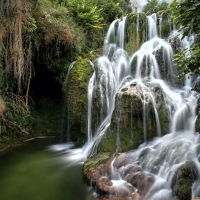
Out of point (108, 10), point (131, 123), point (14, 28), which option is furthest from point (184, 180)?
point (108, 10)

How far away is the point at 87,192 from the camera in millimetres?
4531

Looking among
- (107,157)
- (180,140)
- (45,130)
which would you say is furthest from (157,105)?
(45,130)

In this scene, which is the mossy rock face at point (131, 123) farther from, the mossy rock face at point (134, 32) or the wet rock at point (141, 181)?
the mossy rock face at point (134, 32)

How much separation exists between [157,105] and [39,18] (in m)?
4.91

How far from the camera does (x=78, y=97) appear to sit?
25.4 ft

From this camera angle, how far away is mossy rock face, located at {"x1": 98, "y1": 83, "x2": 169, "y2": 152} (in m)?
5.89

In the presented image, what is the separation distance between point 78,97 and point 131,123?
248cm

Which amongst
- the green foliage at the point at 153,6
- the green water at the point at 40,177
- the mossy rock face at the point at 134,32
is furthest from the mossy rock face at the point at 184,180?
the green foliage at the point at 153,6

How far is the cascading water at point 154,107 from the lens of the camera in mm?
4473

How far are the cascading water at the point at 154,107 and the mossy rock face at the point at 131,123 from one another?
0.08m

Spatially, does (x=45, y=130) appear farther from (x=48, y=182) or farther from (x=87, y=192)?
(x=87, y=192)

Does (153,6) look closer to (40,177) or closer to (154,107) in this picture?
(154,107)

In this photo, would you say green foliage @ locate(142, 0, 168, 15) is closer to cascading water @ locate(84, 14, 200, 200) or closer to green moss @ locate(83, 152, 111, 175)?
cascading water @ locate(84, 14, 200, 200)

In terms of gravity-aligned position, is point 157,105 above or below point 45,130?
above
